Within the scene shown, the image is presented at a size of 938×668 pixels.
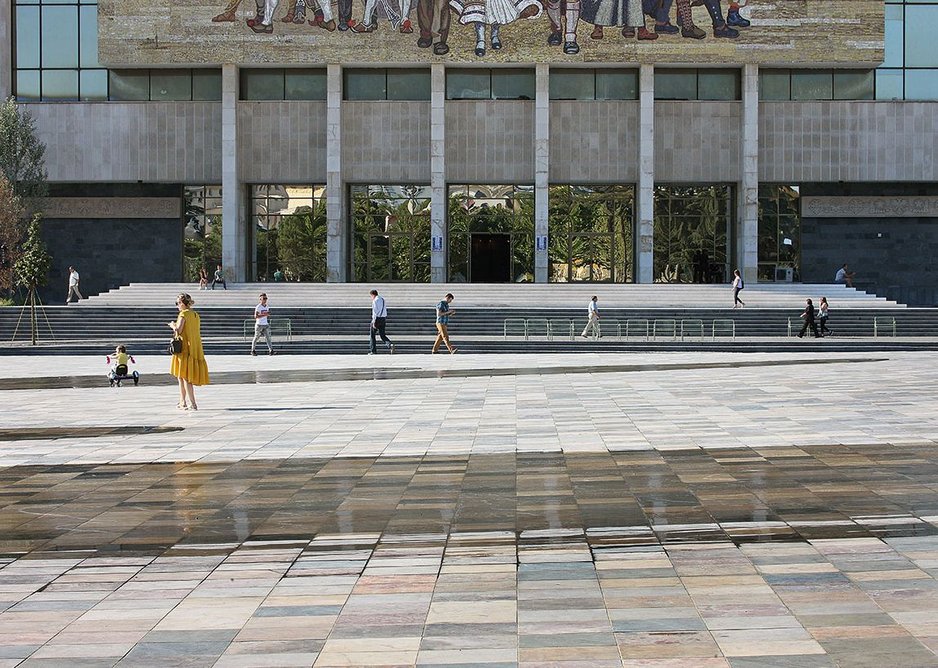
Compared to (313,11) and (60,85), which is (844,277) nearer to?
(313,11)

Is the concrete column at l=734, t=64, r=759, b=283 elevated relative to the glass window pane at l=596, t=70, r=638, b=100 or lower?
lower

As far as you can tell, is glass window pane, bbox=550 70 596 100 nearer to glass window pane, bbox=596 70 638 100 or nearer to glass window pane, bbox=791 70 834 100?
glass window pane, bbox=596 70 638 100

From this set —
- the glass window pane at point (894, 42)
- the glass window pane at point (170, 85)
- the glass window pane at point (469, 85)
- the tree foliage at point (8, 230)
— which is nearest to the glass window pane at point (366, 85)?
the glass window pane at point (469, 85)

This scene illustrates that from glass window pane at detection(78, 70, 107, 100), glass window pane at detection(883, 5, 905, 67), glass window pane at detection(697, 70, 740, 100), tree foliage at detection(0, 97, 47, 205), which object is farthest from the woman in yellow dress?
glass window pane at detection(883, 5, 905, 67)

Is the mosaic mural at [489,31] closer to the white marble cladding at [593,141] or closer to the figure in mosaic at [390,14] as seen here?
the figure in mosaic at [390,14]

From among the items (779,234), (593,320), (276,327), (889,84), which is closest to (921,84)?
(889,84)

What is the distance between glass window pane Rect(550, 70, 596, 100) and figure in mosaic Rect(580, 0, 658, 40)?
6.73 ft

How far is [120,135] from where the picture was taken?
5466 centimetres

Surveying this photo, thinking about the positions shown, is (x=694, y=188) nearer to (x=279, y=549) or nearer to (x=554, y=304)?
(x=554, y=304)

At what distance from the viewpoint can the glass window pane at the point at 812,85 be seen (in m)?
54.9

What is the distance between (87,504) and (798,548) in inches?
199

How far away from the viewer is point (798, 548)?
704 cm

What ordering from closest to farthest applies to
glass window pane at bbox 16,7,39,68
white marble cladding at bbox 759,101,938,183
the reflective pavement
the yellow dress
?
the reflective pavement
the yellow dress
white marble cladding at bbox 759,101,938,183
glass window pane at bbox 16,7,39,68

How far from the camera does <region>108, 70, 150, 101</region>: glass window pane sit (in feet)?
181
